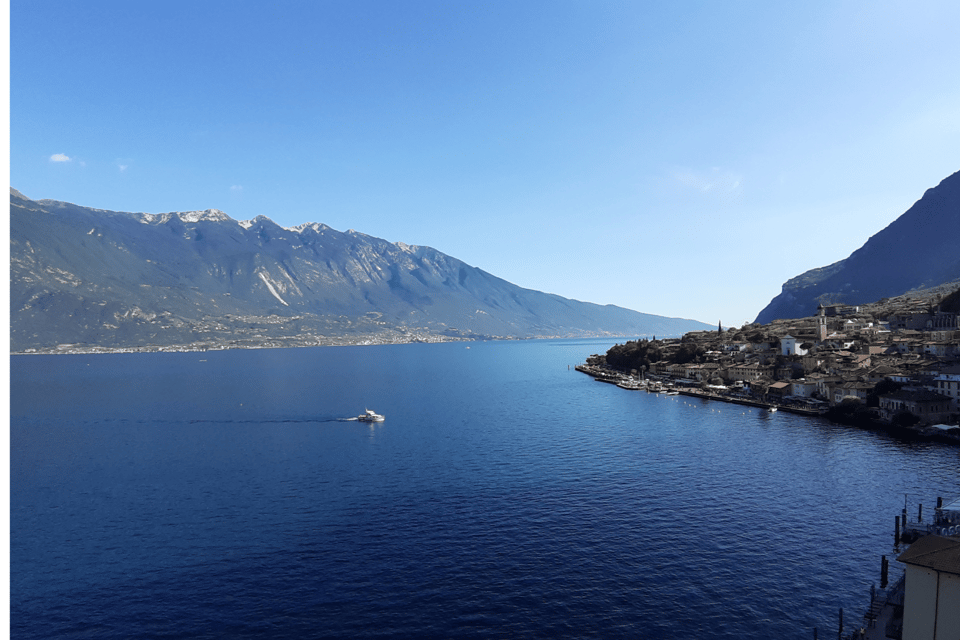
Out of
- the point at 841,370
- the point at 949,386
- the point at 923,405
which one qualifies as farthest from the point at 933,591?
the point at 841,370

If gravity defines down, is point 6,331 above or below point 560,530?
above

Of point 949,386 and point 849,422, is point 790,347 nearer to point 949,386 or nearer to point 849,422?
point 949,386

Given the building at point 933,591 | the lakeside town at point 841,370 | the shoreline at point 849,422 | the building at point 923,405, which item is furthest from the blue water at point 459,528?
the lakeside town at point 841,370

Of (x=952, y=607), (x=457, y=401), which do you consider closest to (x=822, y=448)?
(x=952, y=607)

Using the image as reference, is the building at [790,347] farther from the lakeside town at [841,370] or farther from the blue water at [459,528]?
the blue water at [459,528]

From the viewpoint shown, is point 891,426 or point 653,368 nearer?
point 891,426

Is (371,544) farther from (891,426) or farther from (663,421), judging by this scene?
(891,426)
